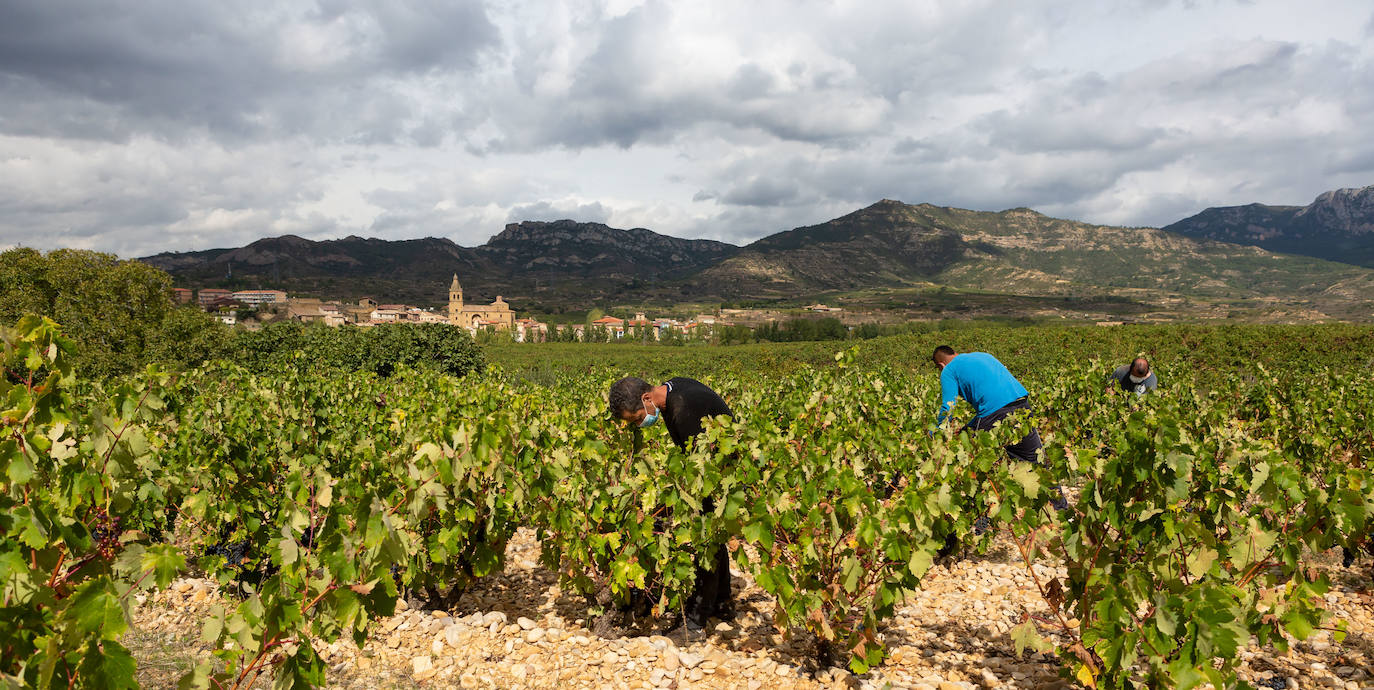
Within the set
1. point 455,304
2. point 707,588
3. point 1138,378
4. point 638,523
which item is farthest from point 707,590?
point 455,304

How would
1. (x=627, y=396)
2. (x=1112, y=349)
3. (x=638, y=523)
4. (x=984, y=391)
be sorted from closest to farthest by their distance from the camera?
1. (x=638, y=523)
2. (x=627, y=396)
3. (x=984, y=391)
4. (x=1112, y=349)

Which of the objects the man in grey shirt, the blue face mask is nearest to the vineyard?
the blue face mask

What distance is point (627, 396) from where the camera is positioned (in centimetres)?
419

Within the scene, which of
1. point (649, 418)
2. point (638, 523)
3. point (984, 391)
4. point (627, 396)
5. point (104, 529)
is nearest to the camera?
point (638, 523)

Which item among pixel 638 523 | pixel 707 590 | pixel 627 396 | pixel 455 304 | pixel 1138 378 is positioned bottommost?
pixel 707 590

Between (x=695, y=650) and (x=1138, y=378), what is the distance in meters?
6.99

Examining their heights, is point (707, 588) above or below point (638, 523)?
below

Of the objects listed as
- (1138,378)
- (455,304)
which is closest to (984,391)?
(1138,378)

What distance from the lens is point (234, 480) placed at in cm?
487

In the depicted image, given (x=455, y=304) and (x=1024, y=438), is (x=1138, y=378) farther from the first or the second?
(x=455, y=304)

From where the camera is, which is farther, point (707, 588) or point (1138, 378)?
point (1138, 378)

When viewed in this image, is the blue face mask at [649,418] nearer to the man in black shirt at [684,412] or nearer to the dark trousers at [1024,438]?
the man in black shirt at [684,412]

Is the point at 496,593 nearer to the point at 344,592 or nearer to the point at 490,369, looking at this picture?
the point at 344,592

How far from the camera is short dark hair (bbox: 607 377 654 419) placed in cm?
418
